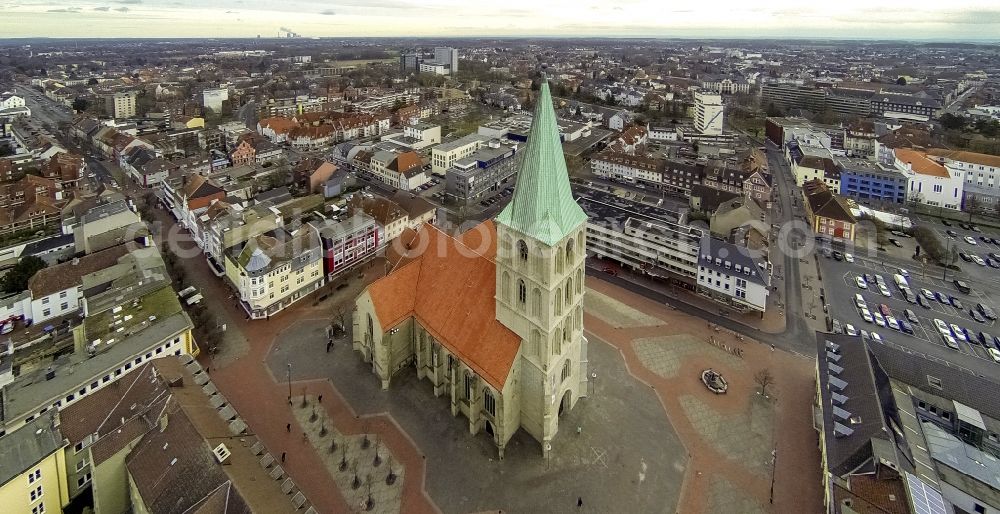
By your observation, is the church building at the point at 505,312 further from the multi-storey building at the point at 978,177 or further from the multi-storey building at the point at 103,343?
the multi-storey building at the point at 978,177

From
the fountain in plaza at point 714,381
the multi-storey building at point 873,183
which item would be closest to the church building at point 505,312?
the fountain in plaza at point 714,381

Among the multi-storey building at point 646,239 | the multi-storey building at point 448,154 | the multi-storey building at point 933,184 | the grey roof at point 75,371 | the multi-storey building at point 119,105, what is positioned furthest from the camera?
the multi-storey building at point 119,105

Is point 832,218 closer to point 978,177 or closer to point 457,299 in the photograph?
point 978,177

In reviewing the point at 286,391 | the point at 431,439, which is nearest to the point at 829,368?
the point at 431,439

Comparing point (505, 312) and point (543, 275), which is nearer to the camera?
point (543, 275)

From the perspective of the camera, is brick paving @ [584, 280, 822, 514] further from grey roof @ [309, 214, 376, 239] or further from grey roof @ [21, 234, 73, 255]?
grey roof @ [21, 234, 73, 255]

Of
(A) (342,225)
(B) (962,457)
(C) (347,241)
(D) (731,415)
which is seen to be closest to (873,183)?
(B) (962,457)

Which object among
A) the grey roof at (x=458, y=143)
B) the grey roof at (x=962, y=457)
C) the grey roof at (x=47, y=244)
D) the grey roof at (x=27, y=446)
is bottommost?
the grey roof at (x=962, y=457)
